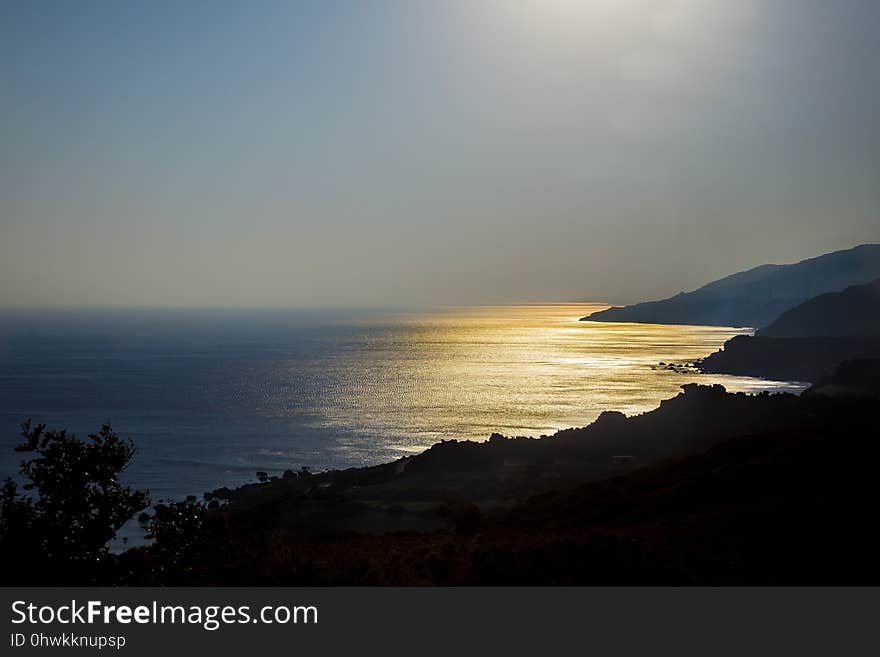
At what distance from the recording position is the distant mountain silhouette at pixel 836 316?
162125 millimetres

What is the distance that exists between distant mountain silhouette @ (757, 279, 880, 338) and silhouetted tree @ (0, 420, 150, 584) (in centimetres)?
17461

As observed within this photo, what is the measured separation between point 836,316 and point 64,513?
621ft

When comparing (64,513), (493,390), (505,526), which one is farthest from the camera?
(493,390)

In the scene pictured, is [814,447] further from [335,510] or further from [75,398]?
[75,398]

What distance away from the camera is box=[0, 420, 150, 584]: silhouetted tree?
41.1 ft

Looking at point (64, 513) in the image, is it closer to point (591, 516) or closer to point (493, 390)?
point (591, 516)

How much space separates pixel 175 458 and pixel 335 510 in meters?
36.7

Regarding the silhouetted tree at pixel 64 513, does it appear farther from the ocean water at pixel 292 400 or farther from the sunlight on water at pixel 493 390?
the sunlight on water at pixel 493 390

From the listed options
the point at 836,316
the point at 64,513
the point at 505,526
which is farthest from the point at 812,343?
the point at 64,513

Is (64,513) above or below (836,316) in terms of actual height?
below

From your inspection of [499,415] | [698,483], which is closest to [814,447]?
[698,483]

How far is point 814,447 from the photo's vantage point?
92.3 feet

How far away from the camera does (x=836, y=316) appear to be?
167875mm

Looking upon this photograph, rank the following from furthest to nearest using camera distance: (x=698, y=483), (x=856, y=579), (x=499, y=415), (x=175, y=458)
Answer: (x=499, y=415), (x=175, y=458), (x=698, y=483), (x=856, y=579)
